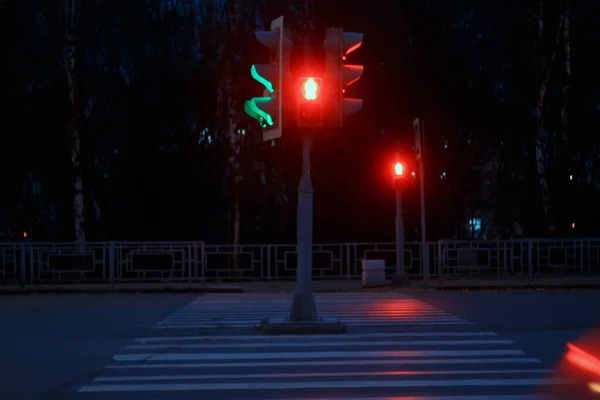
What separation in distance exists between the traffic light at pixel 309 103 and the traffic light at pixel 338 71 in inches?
6.6

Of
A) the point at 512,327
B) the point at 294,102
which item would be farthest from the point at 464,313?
the point at 294,102

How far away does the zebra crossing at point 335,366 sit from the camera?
8.76 meters

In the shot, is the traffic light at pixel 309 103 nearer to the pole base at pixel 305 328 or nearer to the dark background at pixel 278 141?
the pole base at pixel 305 328

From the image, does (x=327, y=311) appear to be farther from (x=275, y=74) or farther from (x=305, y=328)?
(x=275, y=74)

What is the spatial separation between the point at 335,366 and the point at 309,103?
188 inches

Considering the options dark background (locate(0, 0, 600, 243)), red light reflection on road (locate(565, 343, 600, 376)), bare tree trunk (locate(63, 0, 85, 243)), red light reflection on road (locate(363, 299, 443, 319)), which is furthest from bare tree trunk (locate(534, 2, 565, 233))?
red light reflection on road (locate(565, 343, 600, 376))

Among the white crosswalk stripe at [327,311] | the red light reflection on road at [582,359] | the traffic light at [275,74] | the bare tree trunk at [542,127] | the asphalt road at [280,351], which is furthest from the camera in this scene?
the bare tree trunk at [542,127]

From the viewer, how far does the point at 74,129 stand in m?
29.2

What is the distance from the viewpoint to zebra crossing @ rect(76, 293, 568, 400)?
345 inches

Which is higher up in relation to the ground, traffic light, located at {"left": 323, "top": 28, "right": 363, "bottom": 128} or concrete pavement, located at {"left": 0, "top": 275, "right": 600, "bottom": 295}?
traffic light, located at {"left": 323, "top": 28, "right": 363, "bottom": 128}

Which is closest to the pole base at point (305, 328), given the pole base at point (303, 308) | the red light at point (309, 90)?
the pole base at point (303, 308)

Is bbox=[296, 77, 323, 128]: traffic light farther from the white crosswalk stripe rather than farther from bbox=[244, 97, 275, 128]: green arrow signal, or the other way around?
the white crosswalk stripe

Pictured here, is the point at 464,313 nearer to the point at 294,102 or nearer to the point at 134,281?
the point at 294,102

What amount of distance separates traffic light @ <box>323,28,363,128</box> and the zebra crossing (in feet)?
12.1
